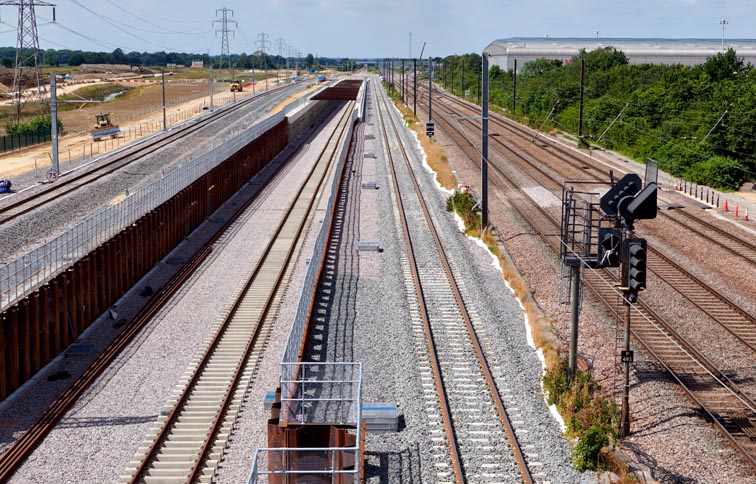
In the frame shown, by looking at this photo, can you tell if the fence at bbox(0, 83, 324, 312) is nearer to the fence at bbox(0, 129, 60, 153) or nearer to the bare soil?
the bare soil

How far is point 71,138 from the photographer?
65062 mm

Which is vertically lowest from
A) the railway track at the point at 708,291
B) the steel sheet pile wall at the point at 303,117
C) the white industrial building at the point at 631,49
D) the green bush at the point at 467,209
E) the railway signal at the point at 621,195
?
the railway track at the point at 708,291

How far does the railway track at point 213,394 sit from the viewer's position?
13.6 metres

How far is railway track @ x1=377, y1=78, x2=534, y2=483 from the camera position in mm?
13172

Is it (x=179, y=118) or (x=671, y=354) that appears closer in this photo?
(x=671, y=354)

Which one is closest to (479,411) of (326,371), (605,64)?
(326,371)

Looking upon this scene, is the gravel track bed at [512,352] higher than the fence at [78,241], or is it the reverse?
the fence at [78,241]

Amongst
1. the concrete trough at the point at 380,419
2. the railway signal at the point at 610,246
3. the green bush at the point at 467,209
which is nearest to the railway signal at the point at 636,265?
the railway signal at the point at 610,246

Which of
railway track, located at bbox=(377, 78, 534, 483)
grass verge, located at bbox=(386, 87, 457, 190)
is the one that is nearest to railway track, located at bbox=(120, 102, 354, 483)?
railway track, located at bbox=(377, 78, 534, 483)

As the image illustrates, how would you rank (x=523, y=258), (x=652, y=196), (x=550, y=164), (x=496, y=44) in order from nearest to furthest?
(x=652, y=196) < (x=523, y=258) < (x=550, y=164) < (x=496, y=44)

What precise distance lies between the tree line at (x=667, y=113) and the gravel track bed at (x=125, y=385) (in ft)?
86.8

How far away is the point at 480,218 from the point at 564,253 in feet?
49.3

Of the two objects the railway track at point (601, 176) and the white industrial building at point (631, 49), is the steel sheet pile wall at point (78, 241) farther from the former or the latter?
the white industrial building at point (631, 49)

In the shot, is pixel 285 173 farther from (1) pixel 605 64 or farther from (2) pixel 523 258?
(1) pixel 605 64
